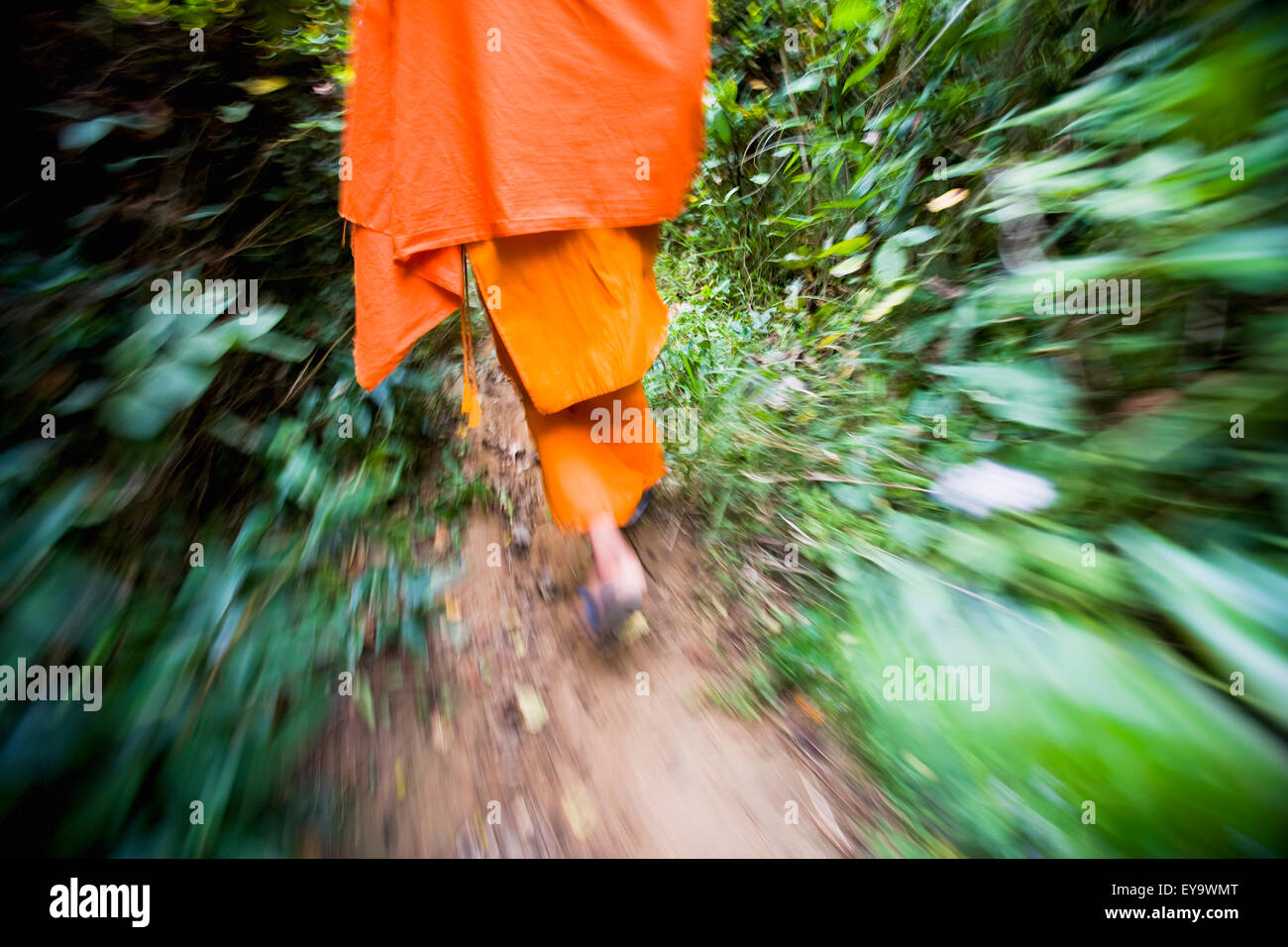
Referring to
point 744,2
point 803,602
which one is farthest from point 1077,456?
point 744,2

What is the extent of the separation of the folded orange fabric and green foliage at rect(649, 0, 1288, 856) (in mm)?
779

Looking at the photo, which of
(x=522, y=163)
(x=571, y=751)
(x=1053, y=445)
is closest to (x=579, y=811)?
(x=571, y=751)

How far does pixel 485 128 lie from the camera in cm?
103

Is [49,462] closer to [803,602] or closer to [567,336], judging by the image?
[567,336]

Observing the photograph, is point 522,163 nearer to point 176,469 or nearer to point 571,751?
point 176,469

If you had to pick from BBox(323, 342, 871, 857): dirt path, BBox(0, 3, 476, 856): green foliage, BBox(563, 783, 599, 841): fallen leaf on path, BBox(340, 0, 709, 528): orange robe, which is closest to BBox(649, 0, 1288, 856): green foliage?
BBox(323, 342, 871, 857): dirt path

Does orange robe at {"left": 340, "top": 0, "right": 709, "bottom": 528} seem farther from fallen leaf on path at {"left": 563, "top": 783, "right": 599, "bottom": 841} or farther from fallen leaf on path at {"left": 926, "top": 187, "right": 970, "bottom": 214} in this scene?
fallen leaf on path at {"left": 926, "top": 187, "right": 970, "bottom": 214}

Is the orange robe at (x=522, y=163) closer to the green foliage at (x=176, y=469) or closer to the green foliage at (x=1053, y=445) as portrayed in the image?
the green foliage at (x=176, y=469)

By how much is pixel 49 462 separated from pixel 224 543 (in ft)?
1.02

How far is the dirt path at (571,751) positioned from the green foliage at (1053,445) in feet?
0.53

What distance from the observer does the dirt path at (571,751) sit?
868 millimetres

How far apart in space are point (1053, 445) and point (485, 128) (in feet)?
4.28

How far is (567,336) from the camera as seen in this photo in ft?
3.96

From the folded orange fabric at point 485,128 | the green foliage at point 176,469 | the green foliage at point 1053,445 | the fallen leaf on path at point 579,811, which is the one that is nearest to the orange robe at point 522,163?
the folded orange fabric at point 485,128
